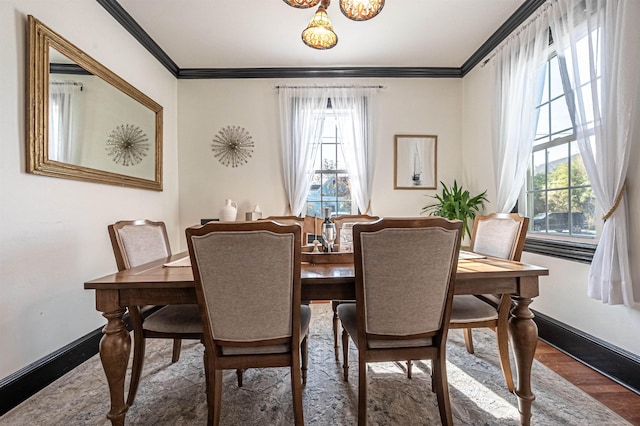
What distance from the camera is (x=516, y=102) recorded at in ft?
8.52

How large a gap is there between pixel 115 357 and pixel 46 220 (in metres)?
1.16

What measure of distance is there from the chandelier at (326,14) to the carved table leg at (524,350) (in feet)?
5.73

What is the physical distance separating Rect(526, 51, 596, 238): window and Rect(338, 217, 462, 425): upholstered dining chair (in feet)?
5.10

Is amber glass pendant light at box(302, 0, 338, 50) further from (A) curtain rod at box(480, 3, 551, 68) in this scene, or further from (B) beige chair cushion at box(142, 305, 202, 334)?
(B) beige chair cushion at box(142, 305, 202, 334)

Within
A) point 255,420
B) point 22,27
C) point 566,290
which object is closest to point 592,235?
point 566,290

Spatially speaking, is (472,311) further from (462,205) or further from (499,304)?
(462,205)

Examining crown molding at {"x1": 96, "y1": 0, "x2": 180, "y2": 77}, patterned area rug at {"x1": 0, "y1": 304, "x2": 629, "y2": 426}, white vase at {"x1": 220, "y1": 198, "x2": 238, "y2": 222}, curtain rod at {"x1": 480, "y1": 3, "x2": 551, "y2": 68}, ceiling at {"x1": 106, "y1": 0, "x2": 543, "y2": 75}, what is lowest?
patterned area rug at {"x1": 0, "y1": 304, "x2": 629, "y2": 426}

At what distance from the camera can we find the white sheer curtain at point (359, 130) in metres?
3.54

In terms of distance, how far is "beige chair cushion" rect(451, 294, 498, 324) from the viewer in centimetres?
153

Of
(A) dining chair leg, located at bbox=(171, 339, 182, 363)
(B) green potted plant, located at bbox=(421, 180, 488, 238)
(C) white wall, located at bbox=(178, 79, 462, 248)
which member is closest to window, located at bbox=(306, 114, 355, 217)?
(C) white wall, located at bbox=(178, 79, 462, 248)

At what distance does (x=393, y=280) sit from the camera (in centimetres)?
116

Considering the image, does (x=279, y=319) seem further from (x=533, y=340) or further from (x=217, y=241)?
(x=533, y=340)

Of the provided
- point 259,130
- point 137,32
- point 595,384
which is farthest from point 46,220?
point 595,384

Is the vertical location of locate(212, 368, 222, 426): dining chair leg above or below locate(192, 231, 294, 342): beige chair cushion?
below
